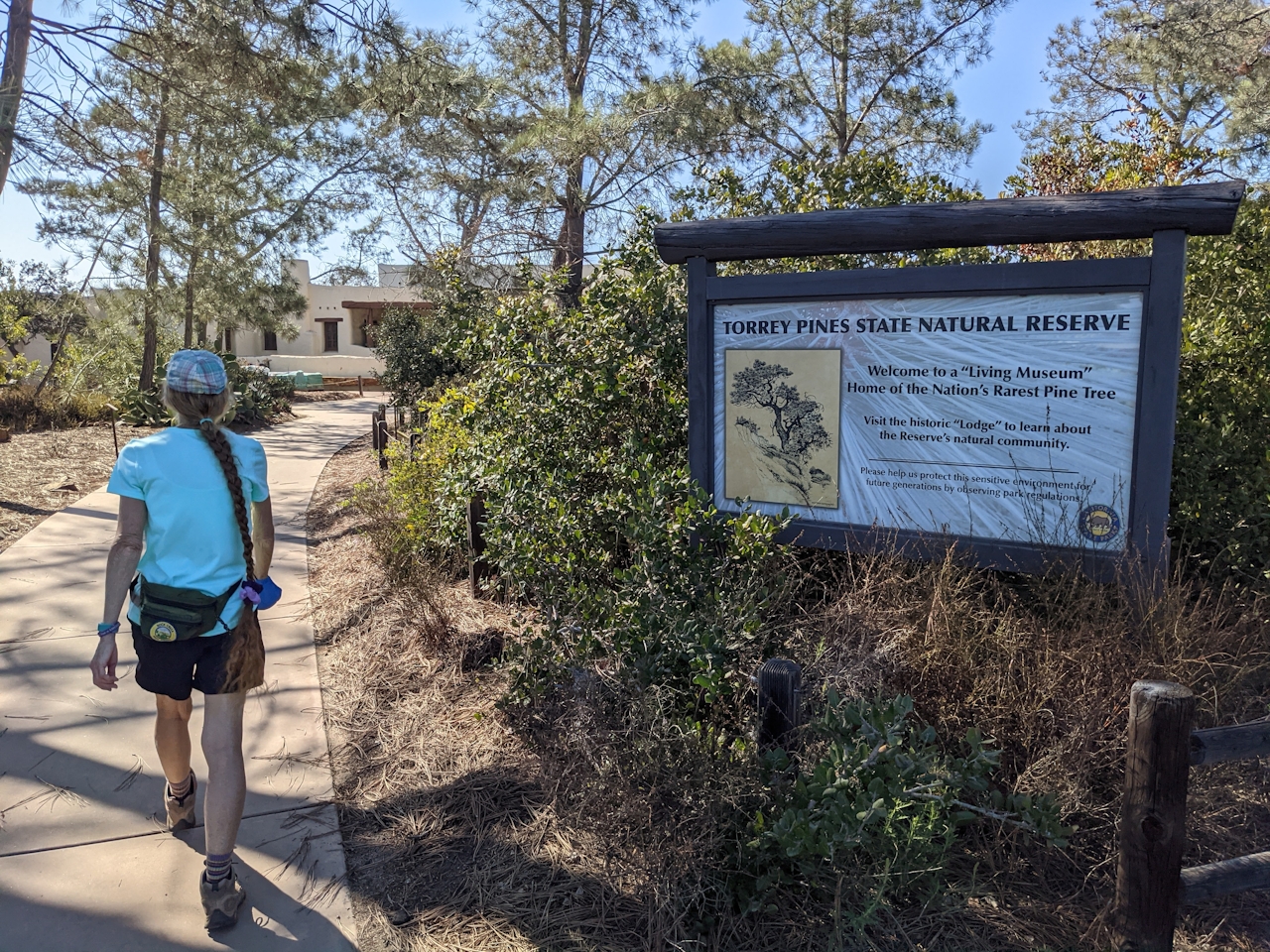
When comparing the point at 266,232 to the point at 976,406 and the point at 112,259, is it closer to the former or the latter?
the point at 112,259

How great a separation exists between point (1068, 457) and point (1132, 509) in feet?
0.97

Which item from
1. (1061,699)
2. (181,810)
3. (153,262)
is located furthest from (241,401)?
(1061,699)

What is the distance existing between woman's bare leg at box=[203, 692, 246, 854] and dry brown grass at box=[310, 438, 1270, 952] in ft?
1.63

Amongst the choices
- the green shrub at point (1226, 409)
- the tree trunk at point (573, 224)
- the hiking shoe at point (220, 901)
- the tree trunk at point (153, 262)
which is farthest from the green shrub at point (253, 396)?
the green shrub at point (1226, 409)

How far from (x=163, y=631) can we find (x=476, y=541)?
267 cm

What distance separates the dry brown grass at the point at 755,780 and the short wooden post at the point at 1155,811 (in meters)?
0.17

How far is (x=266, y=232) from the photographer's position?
19.7 metres

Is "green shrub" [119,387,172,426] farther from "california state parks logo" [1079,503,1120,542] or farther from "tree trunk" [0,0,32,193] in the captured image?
"california state parks logo" [1079,503,1120,542]

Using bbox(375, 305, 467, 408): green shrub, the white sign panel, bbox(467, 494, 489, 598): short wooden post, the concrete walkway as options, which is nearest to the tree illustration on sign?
the white sign panel

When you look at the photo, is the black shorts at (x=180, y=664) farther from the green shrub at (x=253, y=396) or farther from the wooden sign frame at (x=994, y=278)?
the green shrub at (x=253, y=396)

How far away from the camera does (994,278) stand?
3508mm

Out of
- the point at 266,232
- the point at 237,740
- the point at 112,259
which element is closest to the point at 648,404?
the point at 237,740

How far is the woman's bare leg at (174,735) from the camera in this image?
303 centimetres

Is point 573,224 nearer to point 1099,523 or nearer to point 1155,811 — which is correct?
point 1099,523
